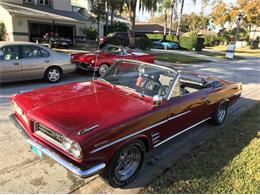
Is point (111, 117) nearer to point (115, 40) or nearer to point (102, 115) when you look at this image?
point (102, 115)

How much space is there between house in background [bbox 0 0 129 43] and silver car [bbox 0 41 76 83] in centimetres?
1532

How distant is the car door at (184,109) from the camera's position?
3.75 meters

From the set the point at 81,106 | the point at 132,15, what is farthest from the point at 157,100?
the point at 132,15

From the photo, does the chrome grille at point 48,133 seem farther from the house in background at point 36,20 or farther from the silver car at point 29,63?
the house in background at point 36,20

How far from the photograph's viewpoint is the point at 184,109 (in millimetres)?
4000

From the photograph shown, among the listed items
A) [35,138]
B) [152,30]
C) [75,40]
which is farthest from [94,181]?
[152,30]

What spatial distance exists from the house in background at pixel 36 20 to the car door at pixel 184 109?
20720mm

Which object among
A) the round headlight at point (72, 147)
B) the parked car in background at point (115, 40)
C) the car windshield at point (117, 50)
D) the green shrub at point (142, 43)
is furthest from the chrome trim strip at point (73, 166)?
the green shrub at point (142, 43)

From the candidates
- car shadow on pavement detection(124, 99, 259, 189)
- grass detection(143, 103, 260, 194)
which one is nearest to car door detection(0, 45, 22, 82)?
car shadow on pavement detection(124, 99, 259, 189)

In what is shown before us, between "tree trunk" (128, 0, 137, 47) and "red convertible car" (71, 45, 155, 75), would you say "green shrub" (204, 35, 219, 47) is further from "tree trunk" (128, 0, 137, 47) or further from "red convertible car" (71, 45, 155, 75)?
"red convertible car" (71, 45, 155, 75)

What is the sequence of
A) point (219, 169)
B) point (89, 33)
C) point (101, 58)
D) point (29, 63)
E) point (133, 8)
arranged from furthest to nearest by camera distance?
point (89, 33)
point (133, 8)
point (101, 58)
point (29, 63)
point (219, 169)

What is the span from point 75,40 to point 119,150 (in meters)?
24.6

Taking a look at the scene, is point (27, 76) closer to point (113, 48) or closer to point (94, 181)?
point (113, 48)

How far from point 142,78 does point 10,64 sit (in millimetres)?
4930
